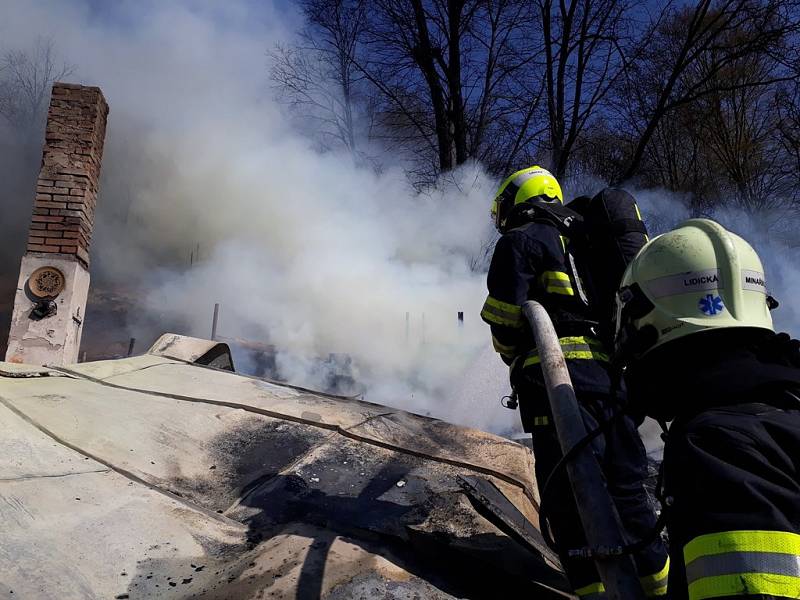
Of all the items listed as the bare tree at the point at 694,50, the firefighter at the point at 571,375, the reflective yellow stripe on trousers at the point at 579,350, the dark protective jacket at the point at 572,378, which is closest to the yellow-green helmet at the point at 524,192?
the firefighter at the point at 571,375

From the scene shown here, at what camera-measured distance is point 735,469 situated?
34.6 inches

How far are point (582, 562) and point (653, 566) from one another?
0.81 feet

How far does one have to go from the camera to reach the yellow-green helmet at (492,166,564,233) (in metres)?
2.74

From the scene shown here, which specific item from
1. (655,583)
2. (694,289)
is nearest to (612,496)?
(655,583)

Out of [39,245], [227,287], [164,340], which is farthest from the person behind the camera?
[227,287]

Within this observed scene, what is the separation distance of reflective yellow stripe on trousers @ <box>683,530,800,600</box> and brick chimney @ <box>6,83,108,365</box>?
5.74 meters

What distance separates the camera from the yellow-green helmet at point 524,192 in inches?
108

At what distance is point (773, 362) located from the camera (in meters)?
1.05

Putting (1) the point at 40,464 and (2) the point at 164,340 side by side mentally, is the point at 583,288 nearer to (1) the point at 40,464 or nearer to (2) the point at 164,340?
(1) the point at 40,464

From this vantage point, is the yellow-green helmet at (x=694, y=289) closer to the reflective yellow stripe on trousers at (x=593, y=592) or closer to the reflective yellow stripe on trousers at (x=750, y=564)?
the reflective yellow stripe on trousers at (x=750, y=564)

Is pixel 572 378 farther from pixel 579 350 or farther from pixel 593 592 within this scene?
pixel 593 592

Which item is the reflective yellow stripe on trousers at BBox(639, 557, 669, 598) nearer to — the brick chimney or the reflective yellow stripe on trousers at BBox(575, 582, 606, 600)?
the reflective yellow stripe on trousers at BBox(575, 582, 606, 600)

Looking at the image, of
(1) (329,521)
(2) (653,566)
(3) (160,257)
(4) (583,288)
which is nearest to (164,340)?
(1) (329,521)

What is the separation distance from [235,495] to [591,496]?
6.62ft
